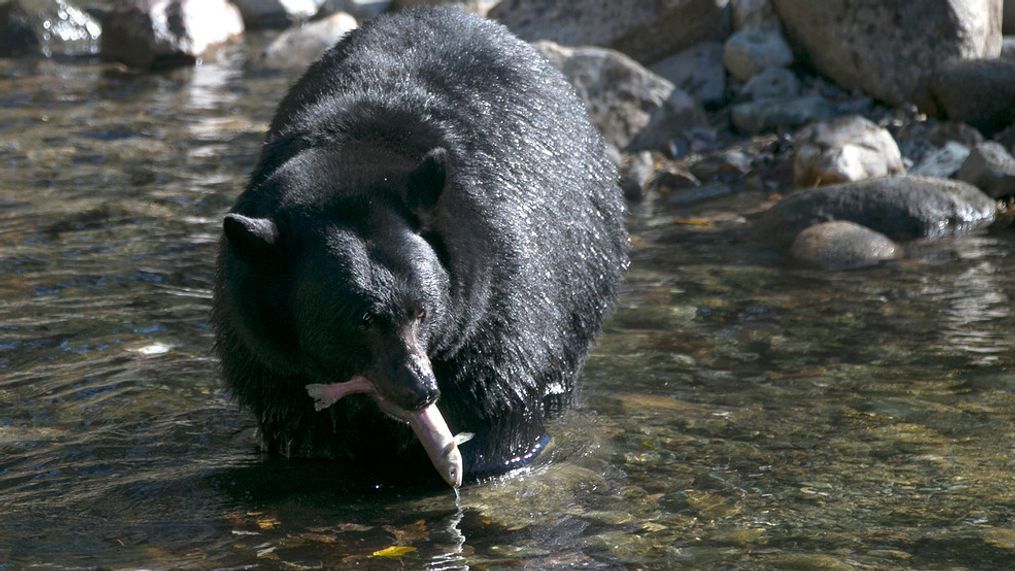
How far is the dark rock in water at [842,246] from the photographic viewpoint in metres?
9.36

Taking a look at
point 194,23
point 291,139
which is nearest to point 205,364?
point 291,139

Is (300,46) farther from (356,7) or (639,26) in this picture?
(639,26)

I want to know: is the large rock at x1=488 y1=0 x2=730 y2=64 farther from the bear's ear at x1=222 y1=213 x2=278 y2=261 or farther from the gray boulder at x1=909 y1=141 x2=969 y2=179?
the bear's ear at x1=222 y1=213 x2=278 y2=261

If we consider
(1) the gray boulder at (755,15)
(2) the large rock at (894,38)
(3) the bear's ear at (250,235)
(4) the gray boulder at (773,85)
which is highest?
(1) the gray boulder at (755,15)

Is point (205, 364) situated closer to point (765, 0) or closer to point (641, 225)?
point (641, 225)

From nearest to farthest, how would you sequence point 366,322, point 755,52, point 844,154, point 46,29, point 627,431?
point 366,322 → point 627,431 → point 844,154 → point 755,52 → point 46,29

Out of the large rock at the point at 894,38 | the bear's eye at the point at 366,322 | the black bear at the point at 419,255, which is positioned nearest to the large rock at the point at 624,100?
the large rock at the point at 894,38

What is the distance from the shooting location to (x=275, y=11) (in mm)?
21281

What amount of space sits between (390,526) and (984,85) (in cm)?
812

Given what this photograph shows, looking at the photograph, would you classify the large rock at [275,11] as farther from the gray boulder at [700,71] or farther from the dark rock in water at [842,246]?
the dark rock in water at [842,246]

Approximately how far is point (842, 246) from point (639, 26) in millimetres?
5256

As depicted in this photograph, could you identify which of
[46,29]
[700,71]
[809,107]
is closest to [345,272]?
[809,107]

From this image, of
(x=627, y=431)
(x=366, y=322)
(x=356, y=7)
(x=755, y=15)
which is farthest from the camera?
(x=356, y=7)

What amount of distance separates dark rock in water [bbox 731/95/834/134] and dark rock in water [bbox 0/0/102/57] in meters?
9.95
